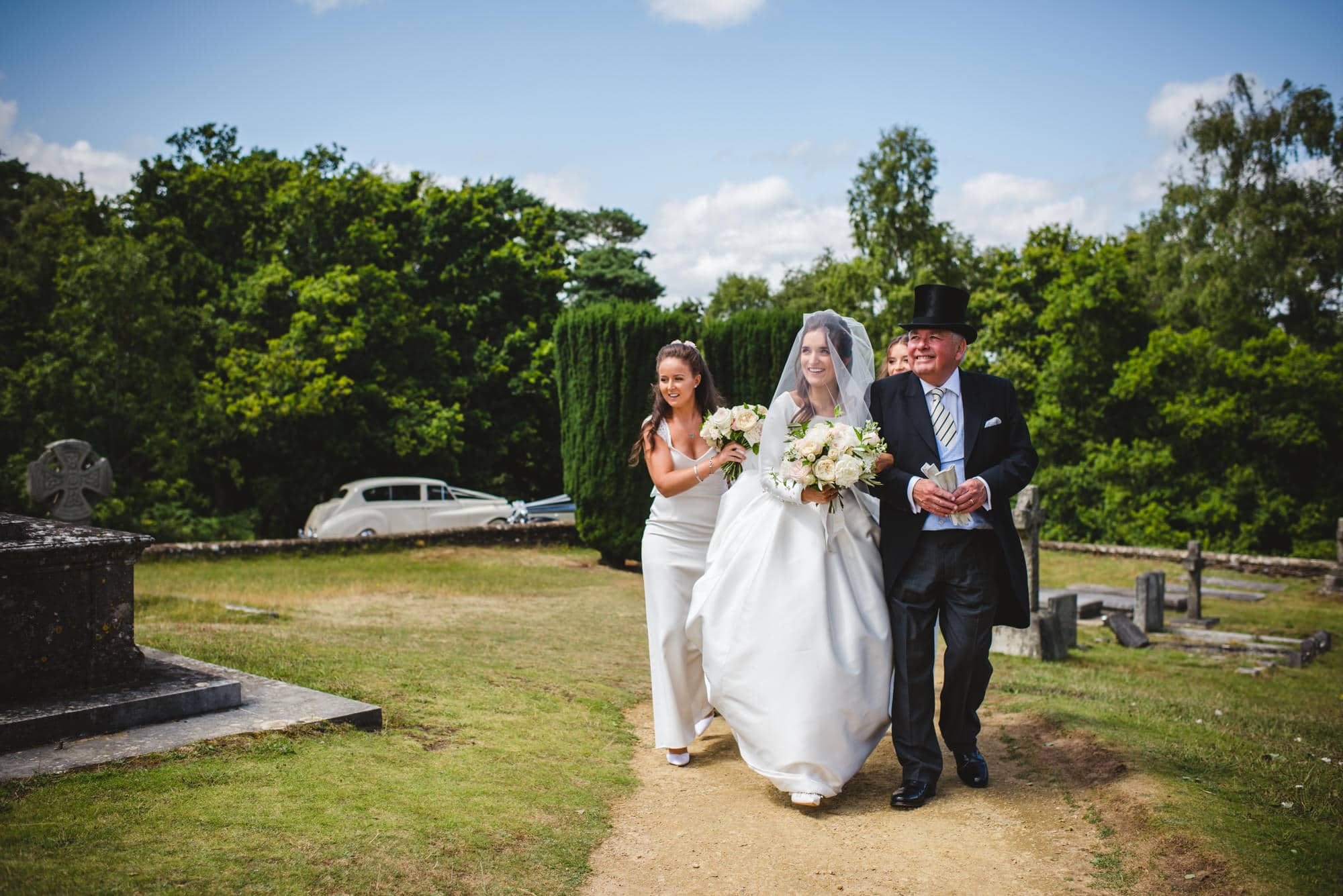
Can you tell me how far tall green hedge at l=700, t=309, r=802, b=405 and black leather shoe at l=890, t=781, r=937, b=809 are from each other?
12.0 meters

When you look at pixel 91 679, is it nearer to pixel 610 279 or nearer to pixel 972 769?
pixel 972 769

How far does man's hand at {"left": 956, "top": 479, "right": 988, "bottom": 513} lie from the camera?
4.32 meters

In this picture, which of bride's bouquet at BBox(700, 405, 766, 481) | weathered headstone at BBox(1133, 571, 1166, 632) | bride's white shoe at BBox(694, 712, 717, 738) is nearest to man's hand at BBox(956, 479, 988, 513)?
bride's bouquet at BBox(700, 405, 766, 481)

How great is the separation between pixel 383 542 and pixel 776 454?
562 inches

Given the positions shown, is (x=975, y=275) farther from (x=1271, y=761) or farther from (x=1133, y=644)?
(x=1271, y=761)

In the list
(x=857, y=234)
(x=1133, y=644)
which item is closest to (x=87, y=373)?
(x=1133, y=644)

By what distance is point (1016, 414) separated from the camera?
15.3 ft

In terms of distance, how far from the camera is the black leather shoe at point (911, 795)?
173 inches

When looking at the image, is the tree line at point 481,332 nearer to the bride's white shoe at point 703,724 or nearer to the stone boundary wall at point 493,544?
the stone boundary wall at point 493,544

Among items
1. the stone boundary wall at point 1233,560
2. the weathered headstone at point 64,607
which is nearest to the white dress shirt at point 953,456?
the weathered headstone at point 64,607

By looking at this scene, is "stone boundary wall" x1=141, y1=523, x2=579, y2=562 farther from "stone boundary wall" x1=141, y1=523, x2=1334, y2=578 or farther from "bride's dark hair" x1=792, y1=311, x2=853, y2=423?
"bride's dark hair" x1=792, y1=311, x2=853, y2=423

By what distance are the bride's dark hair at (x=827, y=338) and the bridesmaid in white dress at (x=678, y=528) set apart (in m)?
0.46

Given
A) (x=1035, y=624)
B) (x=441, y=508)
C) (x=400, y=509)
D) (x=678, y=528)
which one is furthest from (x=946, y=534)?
(x=441, y=508)

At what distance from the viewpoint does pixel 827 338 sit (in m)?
4.89
